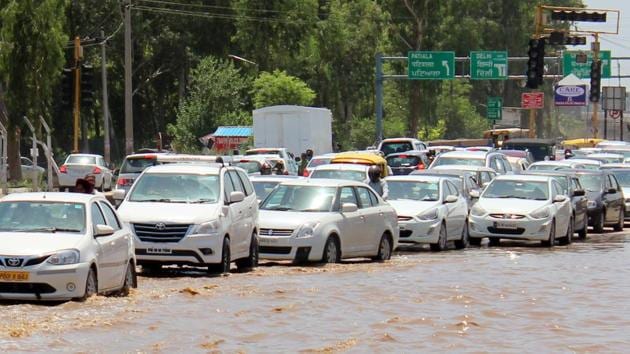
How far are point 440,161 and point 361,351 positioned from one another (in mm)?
24972

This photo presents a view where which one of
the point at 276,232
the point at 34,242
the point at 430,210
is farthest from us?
the point at 430,210

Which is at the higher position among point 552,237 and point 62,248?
point 62,248

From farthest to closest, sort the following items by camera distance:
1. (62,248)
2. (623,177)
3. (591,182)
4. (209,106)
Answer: (209,106) < (623,177) < (591,182) < (62,248)

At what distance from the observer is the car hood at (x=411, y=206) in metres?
28.6

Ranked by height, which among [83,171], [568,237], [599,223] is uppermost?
[568,237]

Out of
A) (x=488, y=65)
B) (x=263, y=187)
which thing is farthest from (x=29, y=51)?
(x=488, y=65)

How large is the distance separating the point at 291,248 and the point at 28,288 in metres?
7.29

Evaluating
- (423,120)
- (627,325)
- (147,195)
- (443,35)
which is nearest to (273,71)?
(443,35)

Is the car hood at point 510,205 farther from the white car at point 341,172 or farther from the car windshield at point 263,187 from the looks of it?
the car windshield at point 263,187

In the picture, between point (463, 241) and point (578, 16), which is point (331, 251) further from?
point (578, 16)

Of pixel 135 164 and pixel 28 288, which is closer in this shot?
pixel 28 288

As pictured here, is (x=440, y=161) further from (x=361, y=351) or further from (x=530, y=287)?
(x=361, y=351)

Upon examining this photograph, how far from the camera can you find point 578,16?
150ft

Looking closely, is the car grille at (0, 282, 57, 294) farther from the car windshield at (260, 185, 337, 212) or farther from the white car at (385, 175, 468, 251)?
the white car at (385, 175, 468, 251)
